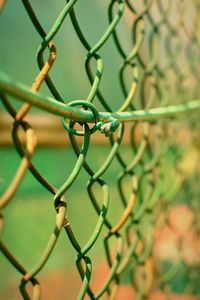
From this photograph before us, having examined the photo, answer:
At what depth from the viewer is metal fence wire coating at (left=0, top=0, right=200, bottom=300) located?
1.32ft

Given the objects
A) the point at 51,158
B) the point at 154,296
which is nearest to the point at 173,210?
the point at 154,296

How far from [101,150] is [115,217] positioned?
265 millimetres

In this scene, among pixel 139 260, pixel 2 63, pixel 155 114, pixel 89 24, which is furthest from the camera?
pixel 89 24

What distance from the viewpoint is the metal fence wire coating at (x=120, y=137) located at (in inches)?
15.8

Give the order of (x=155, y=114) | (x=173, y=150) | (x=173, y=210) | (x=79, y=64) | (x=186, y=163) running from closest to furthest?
(x=155, y=114)
(x=79, y=64)
(x=186, y=163)
(x=173, y=150)
(x=173, y=210)

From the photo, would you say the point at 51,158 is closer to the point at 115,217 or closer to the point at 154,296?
the point at 115,217

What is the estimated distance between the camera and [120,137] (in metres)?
0.63

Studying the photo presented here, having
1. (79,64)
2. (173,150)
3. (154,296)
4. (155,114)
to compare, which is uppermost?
(79,64)

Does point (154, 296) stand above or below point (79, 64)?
below

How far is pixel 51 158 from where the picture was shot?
1239mm

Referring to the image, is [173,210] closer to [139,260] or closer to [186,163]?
[186,163]

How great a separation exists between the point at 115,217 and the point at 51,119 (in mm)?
438

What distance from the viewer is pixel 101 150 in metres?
1.30

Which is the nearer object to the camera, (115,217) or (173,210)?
(115,217)
